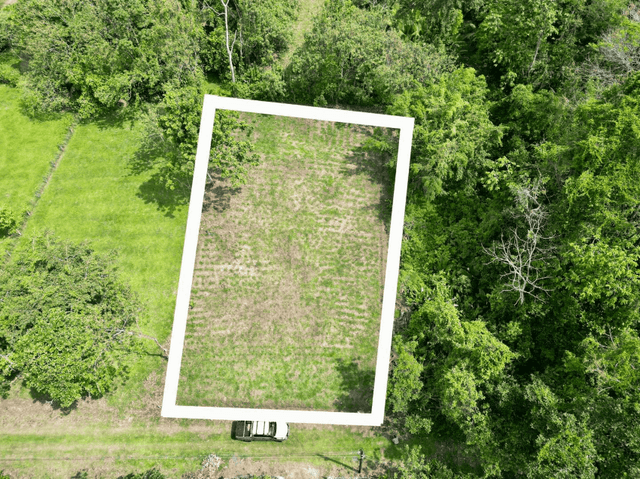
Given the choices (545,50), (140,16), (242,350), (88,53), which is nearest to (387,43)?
(545,50)

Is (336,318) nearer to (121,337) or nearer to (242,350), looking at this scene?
(242,350)

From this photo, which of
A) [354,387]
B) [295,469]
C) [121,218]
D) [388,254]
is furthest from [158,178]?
[388,254]

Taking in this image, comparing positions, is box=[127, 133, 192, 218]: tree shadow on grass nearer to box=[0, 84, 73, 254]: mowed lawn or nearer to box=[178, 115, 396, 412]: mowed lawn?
box=[178, 115, 396, 412]: mowed lawn

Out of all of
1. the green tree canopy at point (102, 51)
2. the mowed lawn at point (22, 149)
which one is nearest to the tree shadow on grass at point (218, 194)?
the green tree canopy at point (102, 51)

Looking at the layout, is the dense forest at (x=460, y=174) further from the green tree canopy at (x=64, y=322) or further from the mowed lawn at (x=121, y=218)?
the mowed lawn at (x=121, y=218)

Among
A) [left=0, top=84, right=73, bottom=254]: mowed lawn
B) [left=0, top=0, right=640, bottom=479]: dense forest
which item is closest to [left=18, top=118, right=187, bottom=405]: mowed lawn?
[left=0, top=84, right=73, bottom=254]: mowed lawn

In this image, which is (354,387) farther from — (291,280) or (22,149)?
(22,149)
